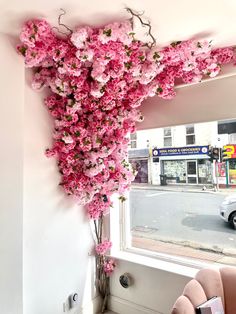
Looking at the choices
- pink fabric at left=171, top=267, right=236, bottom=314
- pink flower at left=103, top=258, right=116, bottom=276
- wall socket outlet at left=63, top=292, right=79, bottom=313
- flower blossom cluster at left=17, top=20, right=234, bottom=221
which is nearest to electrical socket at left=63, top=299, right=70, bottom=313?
wall socket outlet at left=63, top=292, right=79, bottom=313

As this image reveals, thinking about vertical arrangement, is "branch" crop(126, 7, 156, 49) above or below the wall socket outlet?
above

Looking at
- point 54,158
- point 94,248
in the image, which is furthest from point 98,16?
point 94,248

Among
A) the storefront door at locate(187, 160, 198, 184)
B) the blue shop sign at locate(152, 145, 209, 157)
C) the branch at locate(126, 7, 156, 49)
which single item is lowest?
the storefront door at locate(187, 160, 198, 184)

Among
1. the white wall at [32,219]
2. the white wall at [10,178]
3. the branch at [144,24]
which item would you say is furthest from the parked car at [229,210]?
the white wall at [10,178]

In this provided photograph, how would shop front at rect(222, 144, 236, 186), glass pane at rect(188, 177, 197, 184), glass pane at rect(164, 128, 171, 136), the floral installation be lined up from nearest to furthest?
1. the floral installation
2. shop front at rect(222, 144, 236, 186)
3. glass pane at rect(188, 177, 197, 184)
4. glass pane at rect(164, 128, 171, 136)

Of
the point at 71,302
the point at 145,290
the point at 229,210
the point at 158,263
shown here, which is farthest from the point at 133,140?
the point at 71,302

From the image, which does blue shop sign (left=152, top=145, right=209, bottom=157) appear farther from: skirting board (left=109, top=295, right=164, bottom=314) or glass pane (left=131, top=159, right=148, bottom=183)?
skirting board (left=109, top=295, right=164, bottom=314)

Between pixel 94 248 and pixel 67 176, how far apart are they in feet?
3.04

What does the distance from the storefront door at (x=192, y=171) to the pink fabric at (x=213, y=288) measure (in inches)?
35.2

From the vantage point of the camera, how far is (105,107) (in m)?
2.31

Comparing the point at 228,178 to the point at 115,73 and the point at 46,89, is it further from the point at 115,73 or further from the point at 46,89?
the point at 46,89

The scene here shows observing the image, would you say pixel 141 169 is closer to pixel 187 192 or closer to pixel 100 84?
pixel 187 192

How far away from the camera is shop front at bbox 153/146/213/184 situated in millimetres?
2496

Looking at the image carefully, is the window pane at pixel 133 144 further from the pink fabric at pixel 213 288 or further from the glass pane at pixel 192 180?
the pink fabric at pixel 213 288
